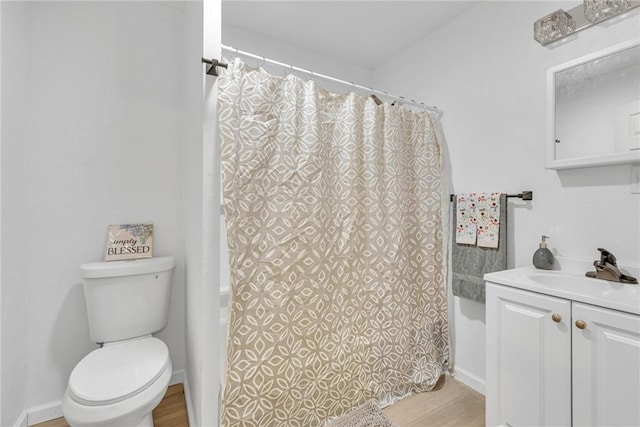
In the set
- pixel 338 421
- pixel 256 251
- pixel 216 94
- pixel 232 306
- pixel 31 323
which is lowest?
pixel 338 421

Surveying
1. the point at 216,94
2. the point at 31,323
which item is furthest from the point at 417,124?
the point at 31,323

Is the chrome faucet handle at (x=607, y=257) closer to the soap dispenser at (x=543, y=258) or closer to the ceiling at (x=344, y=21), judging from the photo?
the soap dispenser at (x=543, y=258)

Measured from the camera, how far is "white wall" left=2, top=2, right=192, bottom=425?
1.47 metres

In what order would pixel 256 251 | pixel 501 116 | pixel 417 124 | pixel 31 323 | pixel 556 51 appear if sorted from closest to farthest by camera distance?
pixel 256 251
pixel 556 51
pixel 31 323
pixel 501 116
pixel 417 124

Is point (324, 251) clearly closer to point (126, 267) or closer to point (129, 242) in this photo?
point (126, 267)

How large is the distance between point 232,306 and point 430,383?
55.6 inches

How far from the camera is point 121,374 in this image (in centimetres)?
125

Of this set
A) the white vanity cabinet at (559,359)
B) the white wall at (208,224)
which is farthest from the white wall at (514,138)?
the white wall at (208,224)

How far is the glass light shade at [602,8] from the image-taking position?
1248 mm

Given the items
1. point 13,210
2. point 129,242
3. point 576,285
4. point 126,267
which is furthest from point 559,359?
point 13,210

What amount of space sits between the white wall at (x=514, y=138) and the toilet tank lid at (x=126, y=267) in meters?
1.97

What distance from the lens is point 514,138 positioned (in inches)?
64.2

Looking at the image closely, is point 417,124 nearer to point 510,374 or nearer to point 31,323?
point 510,374

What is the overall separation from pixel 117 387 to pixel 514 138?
236 cm
